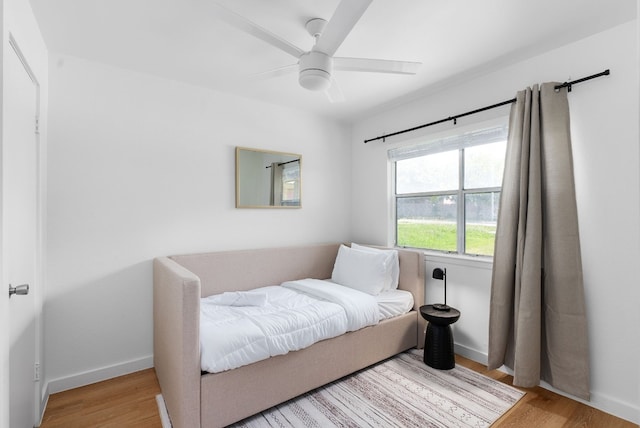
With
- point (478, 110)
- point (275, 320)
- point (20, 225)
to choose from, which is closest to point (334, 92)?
point (478, 110)

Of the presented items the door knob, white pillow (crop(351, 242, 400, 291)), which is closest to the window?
white pillow (crop(351, 242, 400, 291))

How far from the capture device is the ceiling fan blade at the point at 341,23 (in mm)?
1312

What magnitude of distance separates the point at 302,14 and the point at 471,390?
2.71 m

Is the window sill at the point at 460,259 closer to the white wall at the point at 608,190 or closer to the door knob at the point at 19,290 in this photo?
the white wall at the point at 608,190

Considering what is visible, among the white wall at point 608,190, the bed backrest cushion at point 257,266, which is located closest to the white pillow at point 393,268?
the bed backrest cushion at point 257,266

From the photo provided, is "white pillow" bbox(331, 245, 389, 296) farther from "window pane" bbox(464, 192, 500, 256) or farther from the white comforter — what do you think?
"window pane" bbox(464, 192, 500, 256)

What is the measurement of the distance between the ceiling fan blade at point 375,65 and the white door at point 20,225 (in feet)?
5.13

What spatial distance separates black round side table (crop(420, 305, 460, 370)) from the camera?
8.11 feet

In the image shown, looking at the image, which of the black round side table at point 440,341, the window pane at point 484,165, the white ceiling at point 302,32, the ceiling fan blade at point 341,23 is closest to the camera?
the ceiling fan blade at point 341,23

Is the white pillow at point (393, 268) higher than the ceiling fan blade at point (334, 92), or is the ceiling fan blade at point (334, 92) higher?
the ceiling fan blade at point (334, 92)

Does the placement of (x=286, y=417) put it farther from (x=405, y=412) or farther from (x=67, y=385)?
(x=67, y=385)

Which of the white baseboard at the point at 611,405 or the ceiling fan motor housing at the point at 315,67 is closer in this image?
the ceiling fan motor housing at the point at 315,67

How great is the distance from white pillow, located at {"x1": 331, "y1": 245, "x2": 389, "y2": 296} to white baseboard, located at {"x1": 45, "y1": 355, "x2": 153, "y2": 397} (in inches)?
71.4

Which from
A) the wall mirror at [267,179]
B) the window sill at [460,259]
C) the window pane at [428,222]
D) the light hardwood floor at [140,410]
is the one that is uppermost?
the wall mirror at [267,179]
